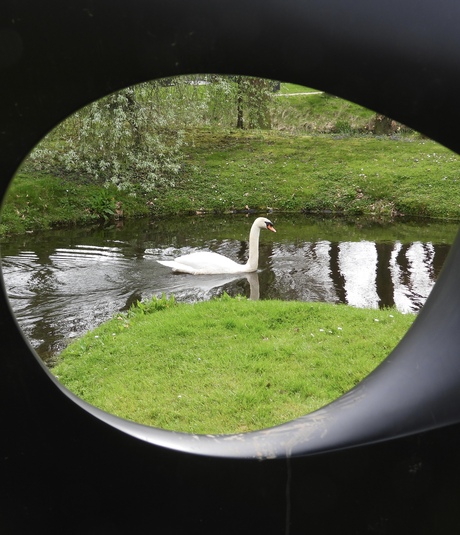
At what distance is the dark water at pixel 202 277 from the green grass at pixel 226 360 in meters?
1.03

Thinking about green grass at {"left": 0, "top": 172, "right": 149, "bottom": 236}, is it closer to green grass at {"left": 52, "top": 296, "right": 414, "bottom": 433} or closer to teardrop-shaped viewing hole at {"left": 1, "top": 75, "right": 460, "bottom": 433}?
teardrop-shaped viewing hole at {"left": 1, "top": 75, "right": 460, "bottom": 433}

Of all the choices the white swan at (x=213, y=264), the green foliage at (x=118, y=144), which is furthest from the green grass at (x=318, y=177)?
the white swan at (x=213, y=264)

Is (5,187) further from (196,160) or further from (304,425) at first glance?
(196,160)

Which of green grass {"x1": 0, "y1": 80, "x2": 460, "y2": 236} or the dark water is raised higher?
green grass {"x1": 0, "y1": 80, "x2": 460, "y2": 236}

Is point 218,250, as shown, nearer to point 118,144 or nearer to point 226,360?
point 118,144

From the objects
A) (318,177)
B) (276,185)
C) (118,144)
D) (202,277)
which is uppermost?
(118,144)

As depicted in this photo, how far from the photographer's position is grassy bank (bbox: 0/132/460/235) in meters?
12.5

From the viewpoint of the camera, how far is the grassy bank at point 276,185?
12508 millimetres

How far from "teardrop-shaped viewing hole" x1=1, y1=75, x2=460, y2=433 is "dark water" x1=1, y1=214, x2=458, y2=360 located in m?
0.04

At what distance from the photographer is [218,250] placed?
1022 cm

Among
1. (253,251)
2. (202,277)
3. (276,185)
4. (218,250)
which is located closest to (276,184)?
(276,185)

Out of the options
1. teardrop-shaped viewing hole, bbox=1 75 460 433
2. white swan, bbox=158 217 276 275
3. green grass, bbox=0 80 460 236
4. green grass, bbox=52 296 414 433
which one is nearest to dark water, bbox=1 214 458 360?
teardrop-shaped viewing hole, bbox=1 75 460 433

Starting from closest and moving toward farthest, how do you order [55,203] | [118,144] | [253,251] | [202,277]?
[202,277] → [253,251] → [118,144] → [55,203]

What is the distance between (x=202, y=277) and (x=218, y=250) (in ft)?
6.98
